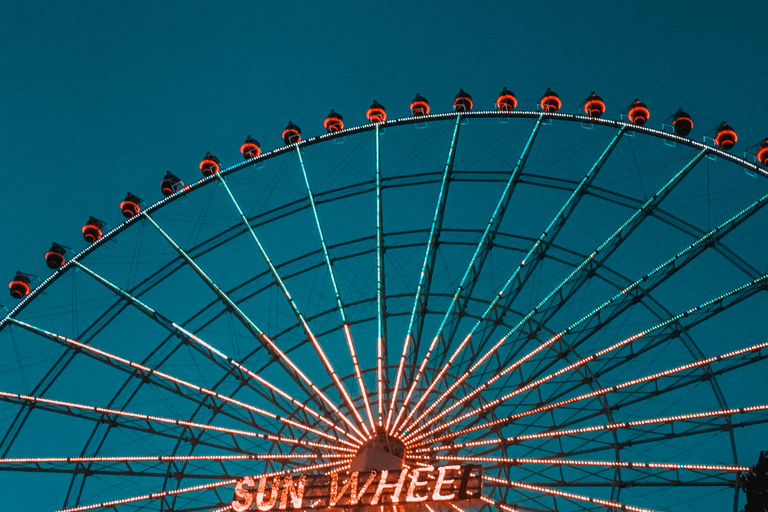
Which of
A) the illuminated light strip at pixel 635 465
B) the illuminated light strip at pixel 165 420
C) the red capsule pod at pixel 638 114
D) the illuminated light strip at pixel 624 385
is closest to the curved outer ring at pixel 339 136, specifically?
the red capsule pod at pixel 638 114

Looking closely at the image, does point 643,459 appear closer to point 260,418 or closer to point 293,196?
point 260,418

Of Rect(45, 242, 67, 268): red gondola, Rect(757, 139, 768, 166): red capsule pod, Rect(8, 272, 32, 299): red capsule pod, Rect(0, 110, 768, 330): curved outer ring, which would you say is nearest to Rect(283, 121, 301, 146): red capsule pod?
Rect(0, 110, 768, 330): curved outer ring

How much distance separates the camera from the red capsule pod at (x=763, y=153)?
74.2 feet

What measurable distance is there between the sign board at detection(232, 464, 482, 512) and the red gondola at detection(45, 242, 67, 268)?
10387 millimetres

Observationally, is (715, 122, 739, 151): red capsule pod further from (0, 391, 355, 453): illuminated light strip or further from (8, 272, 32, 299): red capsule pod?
(8, 272, 32, 299): red capsule pod

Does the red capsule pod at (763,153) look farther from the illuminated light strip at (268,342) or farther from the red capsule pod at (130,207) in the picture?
the red capsule pod at (130,207)

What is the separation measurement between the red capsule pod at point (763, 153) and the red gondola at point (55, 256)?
2182 centimetres

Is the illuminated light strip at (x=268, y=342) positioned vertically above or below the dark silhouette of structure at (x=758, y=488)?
above

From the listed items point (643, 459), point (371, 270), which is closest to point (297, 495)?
point (371, 270)

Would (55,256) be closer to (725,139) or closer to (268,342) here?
(268,342)

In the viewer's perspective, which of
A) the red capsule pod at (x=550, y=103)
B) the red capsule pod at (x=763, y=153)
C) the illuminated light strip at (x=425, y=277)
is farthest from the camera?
the red capsule pod at (x=550, y=103)

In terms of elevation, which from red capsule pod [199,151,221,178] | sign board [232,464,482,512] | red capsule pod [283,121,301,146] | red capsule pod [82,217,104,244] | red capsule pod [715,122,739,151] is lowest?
sign board [232,464,482,512]

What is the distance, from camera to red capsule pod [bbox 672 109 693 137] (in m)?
24.2

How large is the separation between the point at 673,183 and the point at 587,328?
5.00 m
